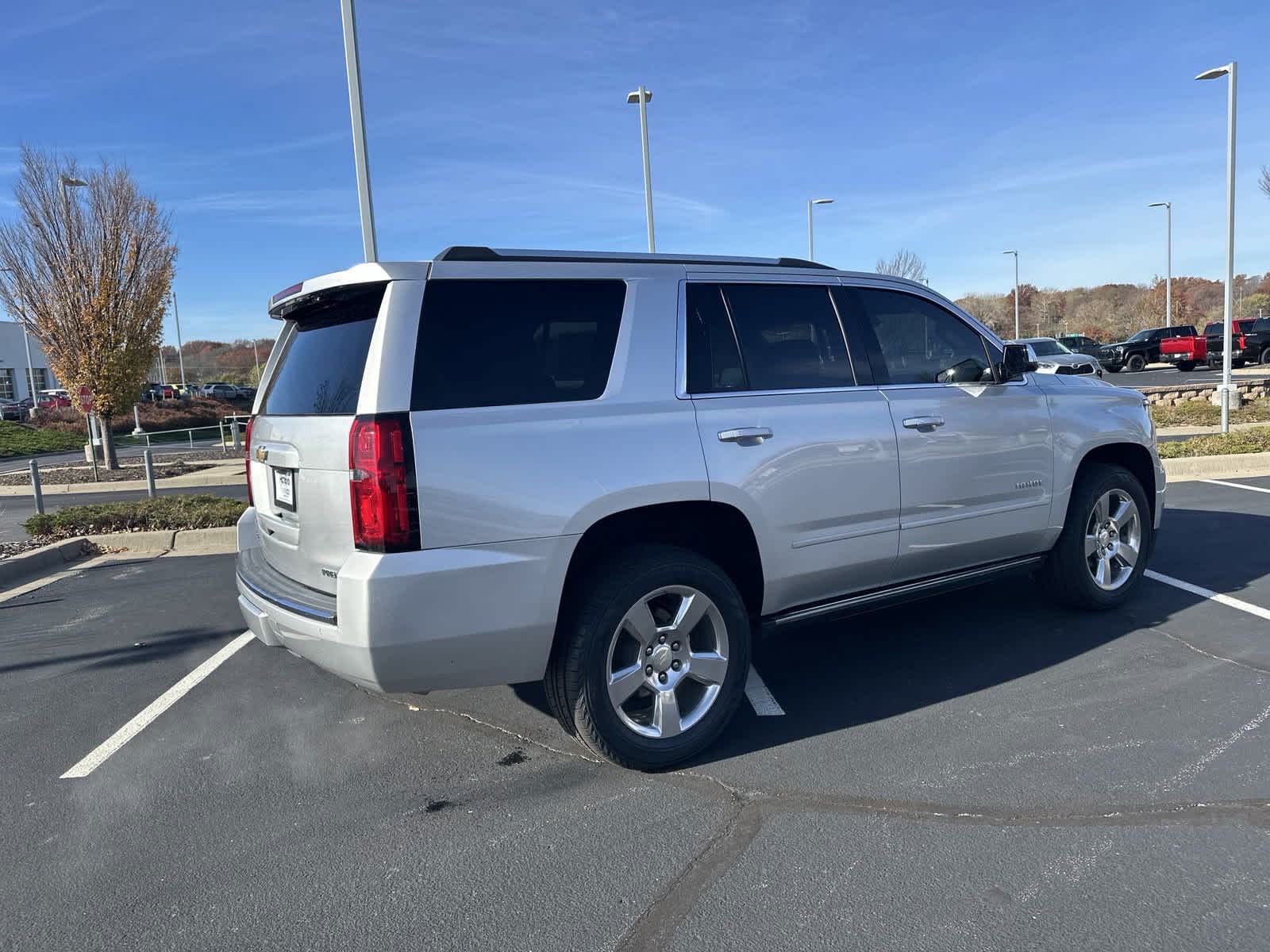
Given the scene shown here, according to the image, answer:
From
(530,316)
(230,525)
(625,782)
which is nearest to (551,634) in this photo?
(625,782)

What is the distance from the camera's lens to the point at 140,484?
16438 millimetres

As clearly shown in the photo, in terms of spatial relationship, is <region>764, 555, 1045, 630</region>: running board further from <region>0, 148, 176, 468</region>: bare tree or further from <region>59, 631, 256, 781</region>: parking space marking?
<region>0, 148, 176, 468</region>: bare tree

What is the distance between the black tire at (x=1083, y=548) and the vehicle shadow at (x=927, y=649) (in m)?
0.14

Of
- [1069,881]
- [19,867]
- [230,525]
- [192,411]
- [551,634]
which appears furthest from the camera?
[192,411]

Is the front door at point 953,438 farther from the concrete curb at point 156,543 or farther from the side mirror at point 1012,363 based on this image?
the concrete curb at point 156,543

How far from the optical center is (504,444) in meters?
3.13

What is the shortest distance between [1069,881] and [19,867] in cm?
341

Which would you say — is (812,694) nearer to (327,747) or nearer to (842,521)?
(842,521)

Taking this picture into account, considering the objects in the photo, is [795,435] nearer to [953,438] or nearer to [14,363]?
[953,438]

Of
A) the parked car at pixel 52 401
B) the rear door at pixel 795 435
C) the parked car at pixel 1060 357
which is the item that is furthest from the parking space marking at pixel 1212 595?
the parked car at pixel 52 401

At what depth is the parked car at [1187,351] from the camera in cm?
3350

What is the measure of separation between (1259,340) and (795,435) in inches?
1572

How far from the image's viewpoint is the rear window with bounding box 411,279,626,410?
315 centimetres

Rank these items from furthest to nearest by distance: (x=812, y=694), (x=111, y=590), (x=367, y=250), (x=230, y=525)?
(x=367, y=250) → (x=230, y=525) → (x=111, y=590) → (x=812, y=694)
